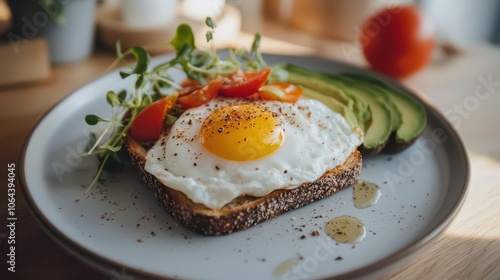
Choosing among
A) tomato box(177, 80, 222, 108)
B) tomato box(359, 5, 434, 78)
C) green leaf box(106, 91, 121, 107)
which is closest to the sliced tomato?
tomato box(177, 80, 222, 108)

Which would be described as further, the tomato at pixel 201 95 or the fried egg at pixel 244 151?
the tomato at pixel 201 95

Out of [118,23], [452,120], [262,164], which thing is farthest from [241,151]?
[118,23]

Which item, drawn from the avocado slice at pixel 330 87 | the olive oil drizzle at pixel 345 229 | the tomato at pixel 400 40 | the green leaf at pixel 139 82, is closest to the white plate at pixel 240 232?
the olive oil drizzle at pixel 345 229

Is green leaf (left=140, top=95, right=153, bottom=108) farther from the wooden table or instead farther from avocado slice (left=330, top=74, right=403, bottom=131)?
avocado slice (left=330, top=74, right=403, bottom=131)

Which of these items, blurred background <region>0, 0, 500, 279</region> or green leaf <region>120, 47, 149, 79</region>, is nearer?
green leaf <region>120, 47, 149, 79</region>

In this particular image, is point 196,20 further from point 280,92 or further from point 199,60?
point 280,92

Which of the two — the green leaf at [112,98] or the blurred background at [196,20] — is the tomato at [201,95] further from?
the blurred background at [196,20]

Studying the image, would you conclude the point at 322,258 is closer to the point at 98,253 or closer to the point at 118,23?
the point at 98,253

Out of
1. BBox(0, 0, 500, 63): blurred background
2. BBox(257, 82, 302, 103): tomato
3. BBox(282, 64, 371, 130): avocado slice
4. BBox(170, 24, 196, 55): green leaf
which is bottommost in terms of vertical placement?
BBox(0, 0, 500, 63): blurred background
